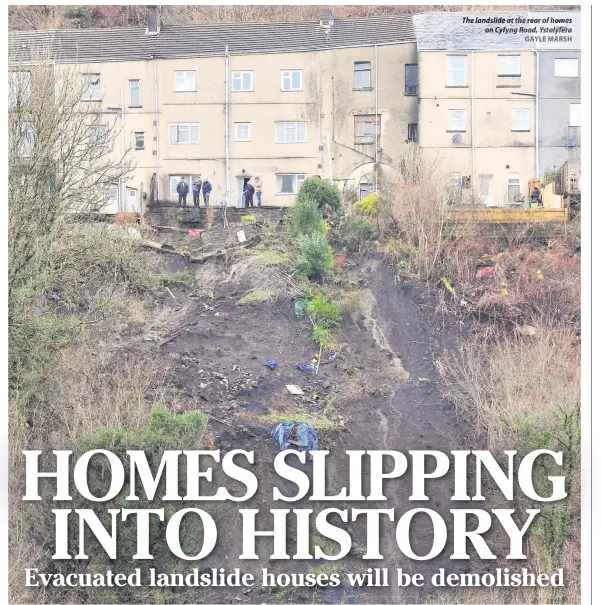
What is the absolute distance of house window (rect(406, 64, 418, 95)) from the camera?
618 inches

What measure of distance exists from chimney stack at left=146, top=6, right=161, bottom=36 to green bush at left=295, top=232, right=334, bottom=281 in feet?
12.6

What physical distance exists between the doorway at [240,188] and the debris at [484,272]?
3.92 metres

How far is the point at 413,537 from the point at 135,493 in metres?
3.04

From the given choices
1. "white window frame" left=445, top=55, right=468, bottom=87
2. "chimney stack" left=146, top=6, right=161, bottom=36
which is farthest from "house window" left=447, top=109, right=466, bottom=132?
"chimney stack" left=146, top=6, right=161, bottom=36

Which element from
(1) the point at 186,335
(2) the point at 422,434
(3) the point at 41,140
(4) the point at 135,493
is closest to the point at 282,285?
(1) the point at 186,335

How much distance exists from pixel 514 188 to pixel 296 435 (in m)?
5.55

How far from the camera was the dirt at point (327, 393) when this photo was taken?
10.9 meters

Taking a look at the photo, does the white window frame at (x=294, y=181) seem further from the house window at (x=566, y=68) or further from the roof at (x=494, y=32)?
the house window at (x=566, y=68)

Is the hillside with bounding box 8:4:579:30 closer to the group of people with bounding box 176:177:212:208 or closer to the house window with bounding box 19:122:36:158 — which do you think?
the house window with bounding box 19:122:36:158

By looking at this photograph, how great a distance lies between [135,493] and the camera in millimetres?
10562

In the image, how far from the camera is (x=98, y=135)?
516 inches

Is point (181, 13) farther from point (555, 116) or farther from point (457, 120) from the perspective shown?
point (555, 116)

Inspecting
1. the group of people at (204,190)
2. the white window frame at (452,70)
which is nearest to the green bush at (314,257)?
the group of people at (204,190)

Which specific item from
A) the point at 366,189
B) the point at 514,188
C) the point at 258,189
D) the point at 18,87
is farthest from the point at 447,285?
the point at 18,87
